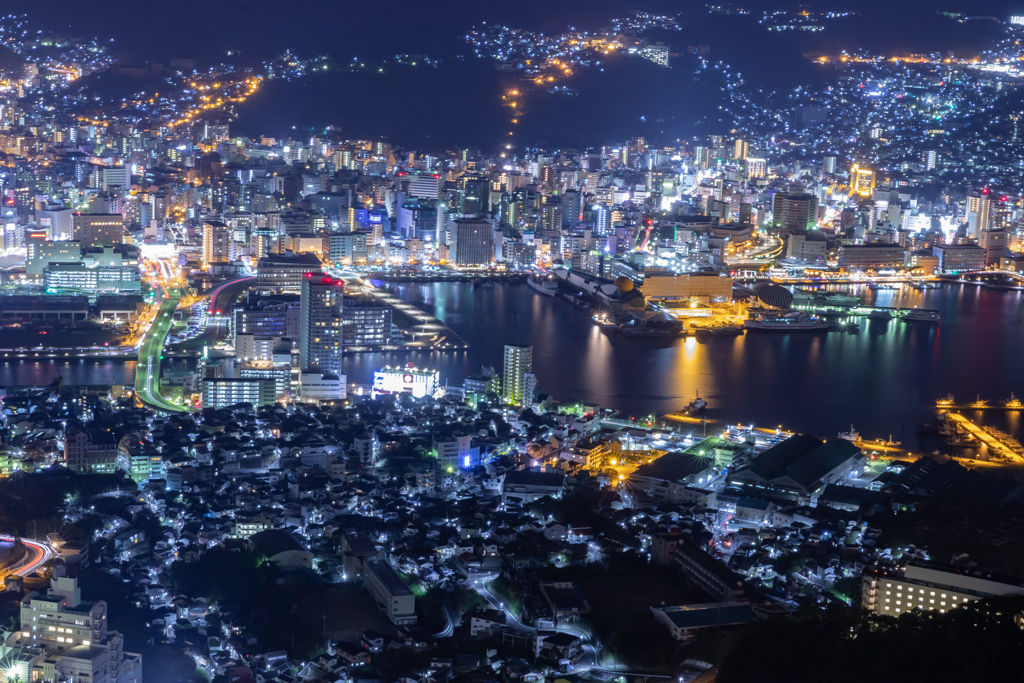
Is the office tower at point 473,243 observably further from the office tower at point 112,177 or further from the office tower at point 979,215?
the office tower at point 979,215

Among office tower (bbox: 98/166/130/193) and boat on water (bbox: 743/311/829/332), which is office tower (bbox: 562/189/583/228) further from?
office tower (bbox: 98/166/130/193)

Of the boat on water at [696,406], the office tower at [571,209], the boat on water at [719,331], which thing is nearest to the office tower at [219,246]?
the office tower at [571,209]

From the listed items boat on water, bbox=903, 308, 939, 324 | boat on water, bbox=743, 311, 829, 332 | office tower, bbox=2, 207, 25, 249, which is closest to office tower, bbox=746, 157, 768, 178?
boat on water, bbox=903, 308, 939, 324

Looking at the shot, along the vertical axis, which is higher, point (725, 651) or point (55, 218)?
point (55, 218)

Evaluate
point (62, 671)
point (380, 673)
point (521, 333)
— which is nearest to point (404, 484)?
point (380, 673)

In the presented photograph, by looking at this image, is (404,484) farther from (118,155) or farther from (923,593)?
(118,155)

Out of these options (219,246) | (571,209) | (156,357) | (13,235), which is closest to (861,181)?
(571,209)
